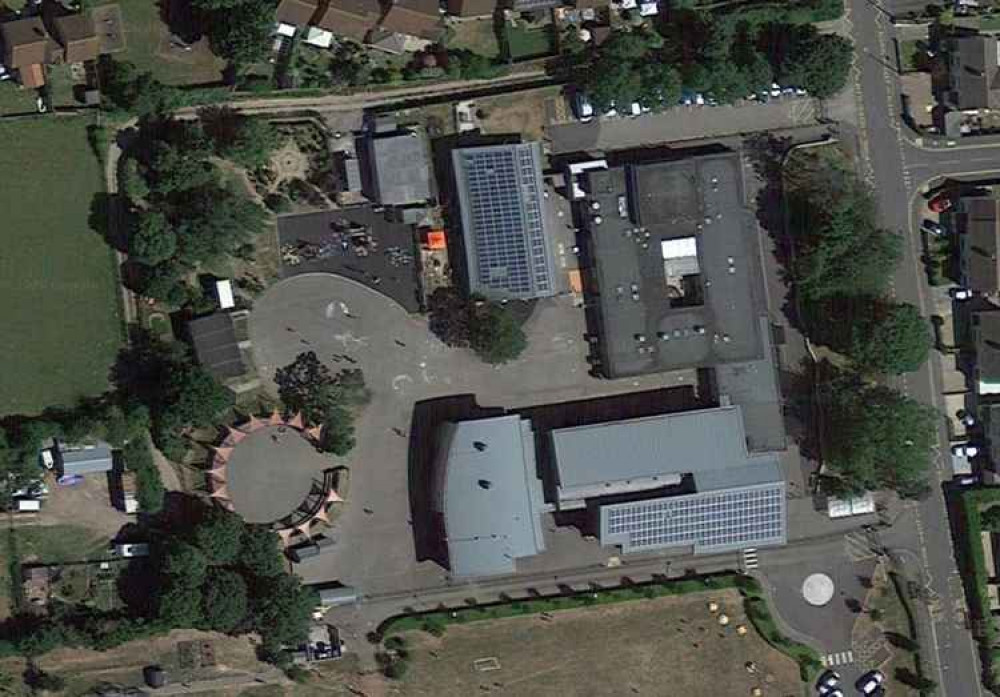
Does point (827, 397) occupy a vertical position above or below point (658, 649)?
above

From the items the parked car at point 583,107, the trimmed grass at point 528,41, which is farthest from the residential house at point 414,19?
the parked car at point 583,107

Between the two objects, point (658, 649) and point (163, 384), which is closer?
point (163, 384)

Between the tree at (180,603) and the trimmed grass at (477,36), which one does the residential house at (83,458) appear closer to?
the tree at (180,603)

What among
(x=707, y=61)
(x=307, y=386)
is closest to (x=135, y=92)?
(x=307, y=386)

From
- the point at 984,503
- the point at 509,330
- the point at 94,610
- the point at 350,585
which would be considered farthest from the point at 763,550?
the point at 94,610

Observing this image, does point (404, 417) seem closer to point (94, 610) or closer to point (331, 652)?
point (331, 652)

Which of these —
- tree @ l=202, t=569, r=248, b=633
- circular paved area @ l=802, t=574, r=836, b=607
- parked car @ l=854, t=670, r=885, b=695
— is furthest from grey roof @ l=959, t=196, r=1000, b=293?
tree @ l=202, t=569, r=248, b=633

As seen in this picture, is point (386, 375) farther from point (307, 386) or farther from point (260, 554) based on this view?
point (260, 554)
